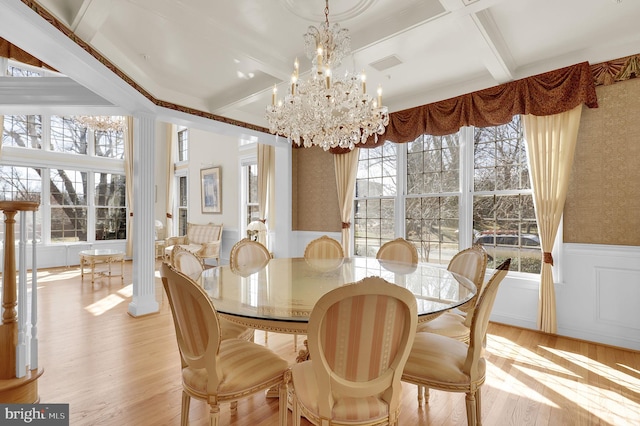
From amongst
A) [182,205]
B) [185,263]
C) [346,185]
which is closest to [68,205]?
[182,205]

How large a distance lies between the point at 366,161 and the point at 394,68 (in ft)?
5.62

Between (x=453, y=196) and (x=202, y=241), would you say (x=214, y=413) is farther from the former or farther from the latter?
(x=202, y=241)

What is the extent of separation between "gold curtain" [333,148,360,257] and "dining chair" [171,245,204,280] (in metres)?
2.81

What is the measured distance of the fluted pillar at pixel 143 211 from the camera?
377 cm

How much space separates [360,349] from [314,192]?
4.40 meters

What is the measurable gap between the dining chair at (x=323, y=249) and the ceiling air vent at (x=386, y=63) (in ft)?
6.29

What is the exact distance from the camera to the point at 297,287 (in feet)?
6.38

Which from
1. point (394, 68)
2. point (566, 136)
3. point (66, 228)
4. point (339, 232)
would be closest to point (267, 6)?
point (394, 68)

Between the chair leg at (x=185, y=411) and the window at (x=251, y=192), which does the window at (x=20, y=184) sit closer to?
the window at (x=251, y=192)

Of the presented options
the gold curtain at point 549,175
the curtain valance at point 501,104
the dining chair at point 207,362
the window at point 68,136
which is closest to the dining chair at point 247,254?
the dining chair at point 207,362

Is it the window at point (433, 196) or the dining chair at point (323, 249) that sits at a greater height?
the window at point (433, 196)

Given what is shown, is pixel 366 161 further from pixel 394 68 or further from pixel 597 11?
pixel 597 11

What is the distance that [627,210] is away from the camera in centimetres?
291

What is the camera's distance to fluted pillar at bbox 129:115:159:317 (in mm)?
3771
